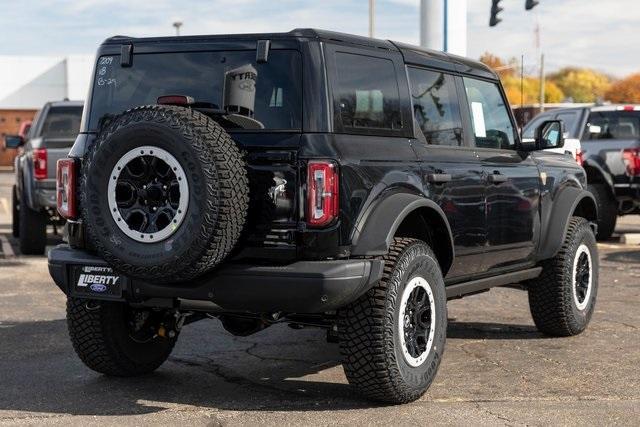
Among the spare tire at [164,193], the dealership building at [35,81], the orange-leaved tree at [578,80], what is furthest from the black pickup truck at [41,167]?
the orange-leaved tree at [578,80]

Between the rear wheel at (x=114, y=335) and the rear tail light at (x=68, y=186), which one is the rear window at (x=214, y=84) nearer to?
the rear tail light at (x=68, y=186)

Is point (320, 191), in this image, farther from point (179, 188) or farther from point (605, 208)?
point (605, 208)

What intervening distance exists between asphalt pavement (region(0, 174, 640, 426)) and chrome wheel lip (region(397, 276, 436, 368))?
233mm

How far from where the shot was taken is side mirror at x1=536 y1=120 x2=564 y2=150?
7434 millimetres

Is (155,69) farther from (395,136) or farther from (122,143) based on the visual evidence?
(395,136)

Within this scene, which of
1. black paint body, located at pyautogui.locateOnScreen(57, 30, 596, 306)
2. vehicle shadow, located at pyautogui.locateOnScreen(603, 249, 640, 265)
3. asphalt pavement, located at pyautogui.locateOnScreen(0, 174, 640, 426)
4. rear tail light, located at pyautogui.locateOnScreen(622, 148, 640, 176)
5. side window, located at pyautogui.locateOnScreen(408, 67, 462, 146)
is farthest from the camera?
rear tail light, located at pyautogui.locateOnScreen(622, 148, 640, 176)

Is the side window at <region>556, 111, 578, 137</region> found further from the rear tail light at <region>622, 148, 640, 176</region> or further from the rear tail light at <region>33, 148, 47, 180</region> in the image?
the rear tail light at <region>33, 148, 47, 180</region>

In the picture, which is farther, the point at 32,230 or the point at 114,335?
the point at 32,230

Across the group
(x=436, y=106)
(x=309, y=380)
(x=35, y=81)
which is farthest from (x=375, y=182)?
(x=35, y=81)

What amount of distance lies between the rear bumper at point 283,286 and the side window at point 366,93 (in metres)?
0.78

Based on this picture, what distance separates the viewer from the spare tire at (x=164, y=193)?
5.07 metres

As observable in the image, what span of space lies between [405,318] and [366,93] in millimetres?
Answer: 1200

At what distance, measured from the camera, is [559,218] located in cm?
769

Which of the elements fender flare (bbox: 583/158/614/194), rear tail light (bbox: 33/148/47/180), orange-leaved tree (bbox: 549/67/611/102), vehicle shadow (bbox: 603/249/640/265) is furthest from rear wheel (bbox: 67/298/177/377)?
orange-leaved tree (bbox: 549/67/611/102)
